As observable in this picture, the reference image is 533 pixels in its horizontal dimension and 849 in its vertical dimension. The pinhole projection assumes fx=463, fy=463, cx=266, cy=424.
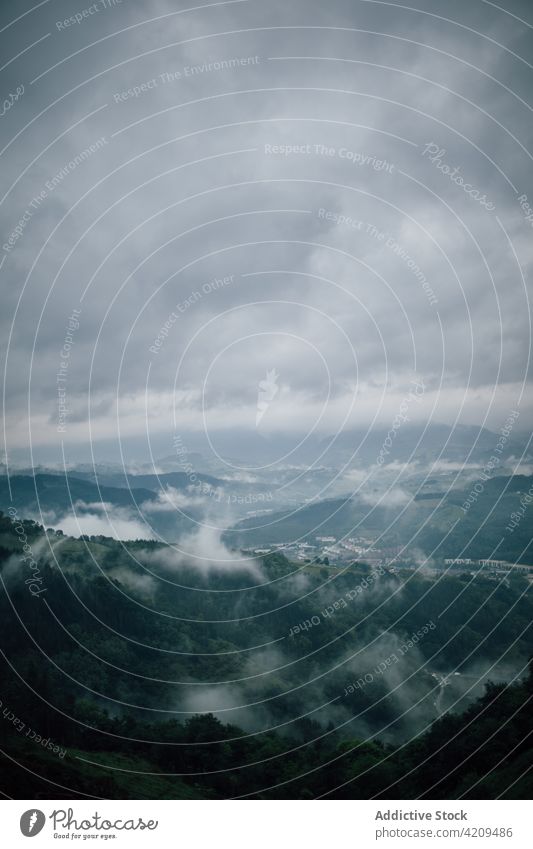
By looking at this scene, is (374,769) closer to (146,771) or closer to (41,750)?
(146,771)
